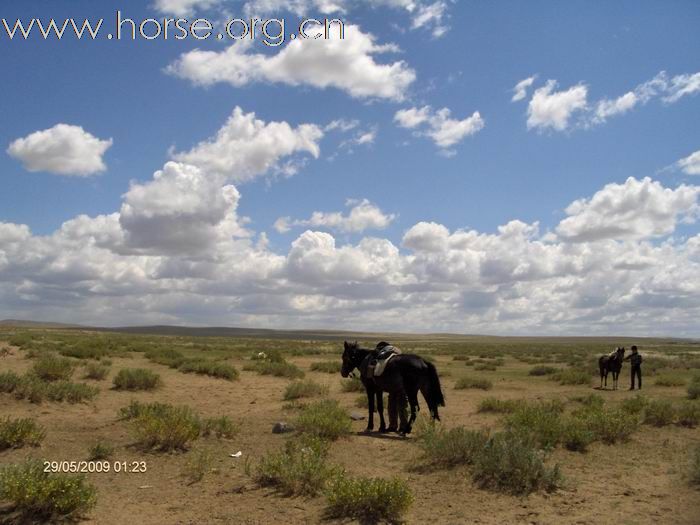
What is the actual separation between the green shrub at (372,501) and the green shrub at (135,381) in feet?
42.8

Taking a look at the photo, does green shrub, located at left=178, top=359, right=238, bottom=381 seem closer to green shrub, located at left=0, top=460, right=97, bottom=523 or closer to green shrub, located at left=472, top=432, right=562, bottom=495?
green shrub, located at left=0, top=460, right=97, bottom=523

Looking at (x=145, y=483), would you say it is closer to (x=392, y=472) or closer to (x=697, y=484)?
(x=392, y=472)

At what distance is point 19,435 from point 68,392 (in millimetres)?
5255

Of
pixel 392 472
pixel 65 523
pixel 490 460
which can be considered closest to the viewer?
pixel 65 523

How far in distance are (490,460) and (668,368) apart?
34.4 m

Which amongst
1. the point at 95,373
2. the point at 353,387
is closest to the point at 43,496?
the point at 95,373

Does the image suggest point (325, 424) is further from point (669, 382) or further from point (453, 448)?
point (669, 382)

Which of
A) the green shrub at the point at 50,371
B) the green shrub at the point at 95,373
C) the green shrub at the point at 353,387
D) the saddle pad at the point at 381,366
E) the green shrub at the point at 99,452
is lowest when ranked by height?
the green shrub at the point at 353,387

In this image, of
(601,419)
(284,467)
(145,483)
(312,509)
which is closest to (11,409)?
(145,483)

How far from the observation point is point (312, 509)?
7.11 m

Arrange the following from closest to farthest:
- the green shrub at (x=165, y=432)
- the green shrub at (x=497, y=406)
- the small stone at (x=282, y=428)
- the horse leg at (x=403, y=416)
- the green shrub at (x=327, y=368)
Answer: the green shrub at (x=165, y=432) → the horse leg at (x=403, y=416) → the small stone at (x=282, y=428) → the green shrub at (x=497, y=406) → the green shrub at (x=327, y=368)

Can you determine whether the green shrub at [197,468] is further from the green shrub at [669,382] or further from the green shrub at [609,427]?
the green shrub at [669,382]

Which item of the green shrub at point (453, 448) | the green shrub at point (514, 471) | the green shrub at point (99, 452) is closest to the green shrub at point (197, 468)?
the green shrub at point (99, 452)

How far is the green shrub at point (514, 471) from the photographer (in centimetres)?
771
